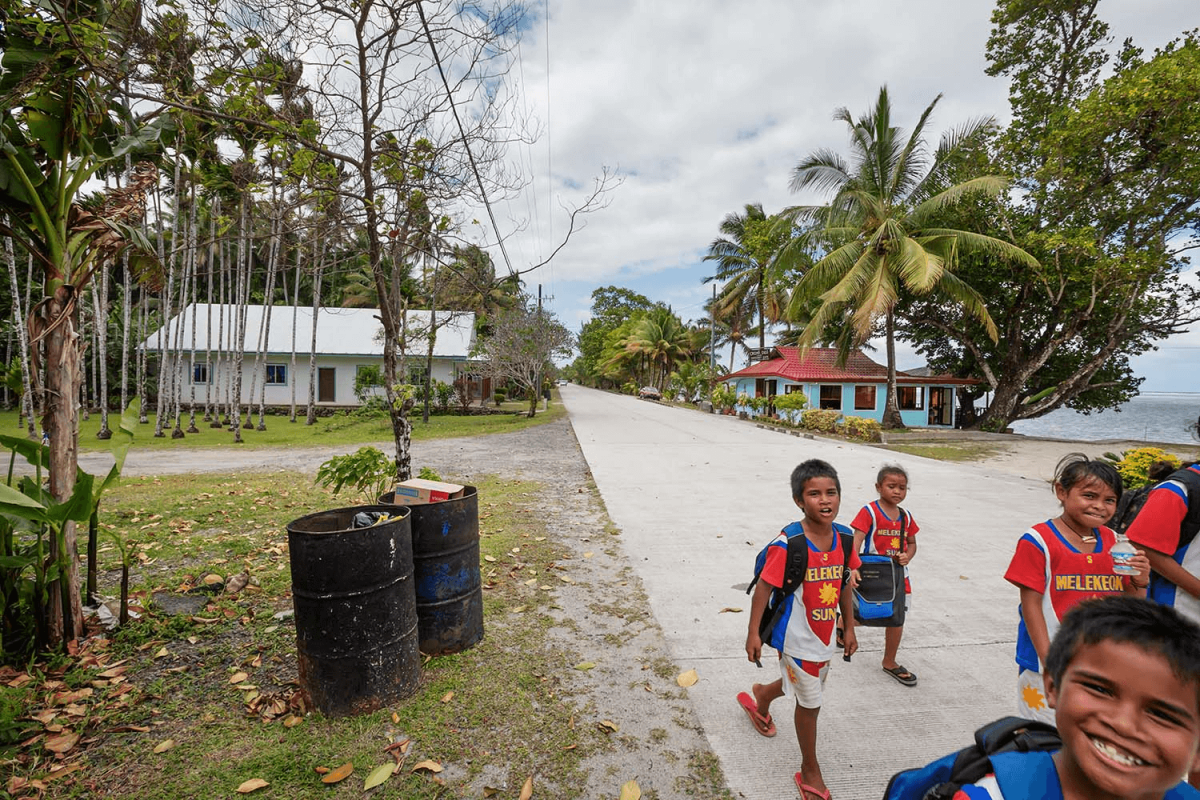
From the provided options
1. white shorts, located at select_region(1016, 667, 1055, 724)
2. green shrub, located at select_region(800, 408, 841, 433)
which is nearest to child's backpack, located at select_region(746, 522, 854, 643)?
white shorts, located at select_region(1016, 667, 1055, 724)

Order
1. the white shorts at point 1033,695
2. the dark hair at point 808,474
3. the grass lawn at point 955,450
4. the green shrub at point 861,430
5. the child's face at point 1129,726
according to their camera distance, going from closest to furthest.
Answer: the child's face at point 1129,726, the white shorts at point 1033,695, the dark hair at point 808,474, the grass lawn at point 955,450, the green shrub at point 861,430

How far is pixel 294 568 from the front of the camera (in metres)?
2.91

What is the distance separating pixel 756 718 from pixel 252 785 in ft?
7.77

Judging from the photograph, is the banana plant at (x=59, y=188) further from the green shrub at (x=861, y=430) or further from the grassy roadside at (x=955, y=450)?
the green shrub at (x=861, y=430)

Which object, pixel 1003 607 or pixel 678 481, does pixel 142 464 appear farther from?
pixel 1003 607

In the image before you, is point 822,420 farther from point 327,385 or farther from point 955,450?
point 327,385

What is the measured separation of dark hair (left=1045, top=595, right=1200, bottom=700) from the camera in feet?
3.12

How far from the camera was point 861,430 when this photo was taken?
18016mm

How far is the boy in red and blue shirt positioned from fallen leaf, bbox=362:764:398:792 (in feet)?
5.56

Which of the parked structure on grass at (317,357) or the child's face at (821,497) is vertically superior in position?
the parked structure on grass at (317,357)

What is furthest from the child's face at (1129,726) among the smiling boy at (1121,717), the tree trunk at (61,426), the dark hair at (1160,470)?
the tree trunk at (61,426)

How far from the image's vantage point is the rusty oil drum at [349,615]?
2.88m

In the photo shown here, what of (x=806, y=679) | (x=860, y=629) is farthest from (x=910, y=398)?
(x=806, y=679)

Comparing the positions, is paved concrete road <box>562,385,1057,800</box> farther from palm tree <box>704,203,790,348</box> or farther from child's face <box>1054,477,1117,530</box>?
palm tree <box>704,203,790,348</box>
